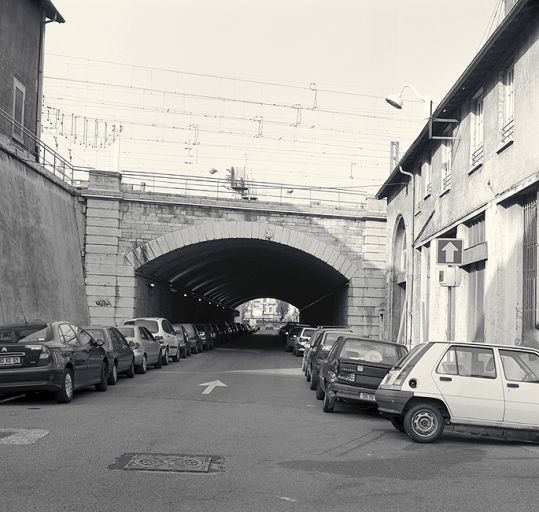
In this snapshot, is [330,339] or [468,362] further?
[330,339]

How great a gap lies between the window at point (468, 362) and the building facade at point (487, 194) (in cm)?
511

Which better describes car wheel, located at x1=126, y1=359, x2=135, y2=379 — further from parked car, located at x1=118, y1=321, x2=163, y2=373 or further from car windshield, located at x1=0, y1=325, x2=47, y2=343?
car windshield, located at x1=0, y1=325, x2=47, y2=343

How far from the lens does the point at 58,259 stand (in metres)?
30.2

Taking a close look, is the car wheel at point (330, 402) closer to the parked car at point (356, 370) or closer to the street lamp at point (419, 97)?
the parked car at point (356, 370)

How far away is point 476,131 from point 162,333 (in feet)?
41.2

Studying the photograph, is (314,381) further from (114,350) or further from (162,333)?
(162,333)

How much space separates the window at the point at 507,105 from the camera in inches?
682

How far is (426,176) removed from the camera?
26.7m

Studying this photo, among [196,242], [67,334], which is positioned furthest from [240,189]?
[67,334]

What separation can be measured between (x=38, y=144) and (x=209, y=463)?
23874mm

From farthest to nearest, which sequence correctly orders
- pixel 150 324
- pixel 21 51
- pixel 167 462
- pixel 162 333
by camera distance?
pixel 21 51 < pixel 150 324 < pixel 162 333 < pixel 167 462

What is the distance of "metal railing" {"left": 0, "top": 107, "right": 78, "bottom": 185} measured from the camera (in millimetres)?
25752

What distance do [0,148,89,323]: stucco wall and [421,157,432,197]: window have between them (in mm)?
13188

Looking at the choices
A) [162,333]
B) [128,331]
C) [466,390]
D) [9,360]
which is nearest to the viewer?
[466,390]
